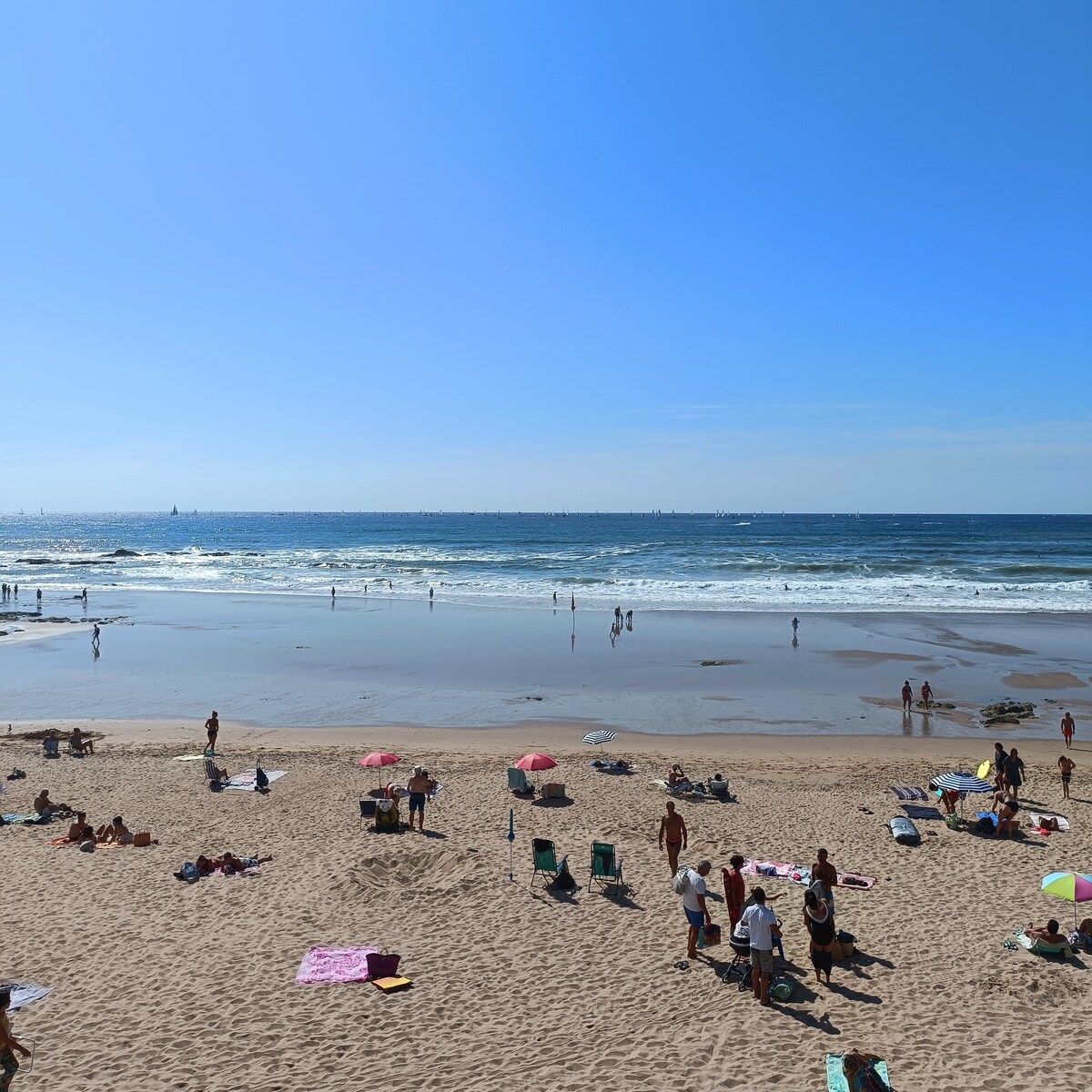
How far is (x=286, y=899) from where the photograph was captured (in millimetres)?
10617

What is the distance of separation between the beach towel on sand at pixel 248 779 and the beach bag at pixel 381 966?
770cm

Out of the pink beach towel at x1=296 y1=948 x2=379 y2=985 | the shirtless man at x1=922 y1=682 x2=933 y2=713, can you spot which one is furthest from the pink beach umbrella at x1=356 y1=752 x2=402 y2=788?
the shirtless man at x1=922 y1=682 x2=933 y2=713

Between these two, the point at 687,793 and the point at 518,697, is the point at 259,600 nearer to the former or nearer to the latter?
the point at 518,697

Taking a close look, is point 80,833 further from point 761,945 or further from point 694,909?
point 761,945

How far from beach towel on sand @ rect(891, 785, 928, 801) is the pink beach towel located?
32.1 feet

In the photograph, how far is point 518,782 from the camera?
589 inches

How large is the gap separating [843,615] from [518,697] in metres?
22.2

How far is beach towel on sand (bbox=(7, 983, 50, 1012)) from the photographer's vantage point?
26.4 feet

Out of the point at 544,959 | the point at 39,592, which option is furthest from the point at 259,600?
the point at 544,959

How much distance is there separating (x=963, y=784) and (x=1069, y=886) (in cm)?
360

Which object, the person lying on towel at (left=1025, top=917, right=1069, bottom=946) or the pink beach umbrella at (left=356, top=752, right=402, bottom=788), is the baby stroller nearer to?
the person lying on towel at (left=1025, top=917, right=1069, bottom=946)

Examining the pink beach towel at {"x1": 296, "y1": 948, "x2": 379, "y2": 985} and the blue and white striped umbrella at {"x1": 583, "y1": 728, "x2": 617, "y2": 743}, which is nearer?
the pink beach towel at {"x1": 296, "y1": 948, "x2": 379, "y2": 985}

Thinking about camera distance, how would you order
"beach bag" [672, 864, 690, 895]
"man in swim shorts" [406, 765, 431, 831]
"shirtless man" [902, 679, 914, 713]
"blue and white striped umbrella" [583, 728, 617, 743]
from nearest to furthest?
"beach bag" [672, 864, 690, 895] < "man in swim shorts" [406, 765, 431, 831] < "blue and white striped umbrella" [583, 728, 617, 743] < "shirtless man" [902, 679, 914, 713]

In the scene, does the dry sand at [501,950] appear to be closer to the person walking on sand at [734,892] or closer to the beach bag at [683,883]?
the person walking on sand at [734,892]
